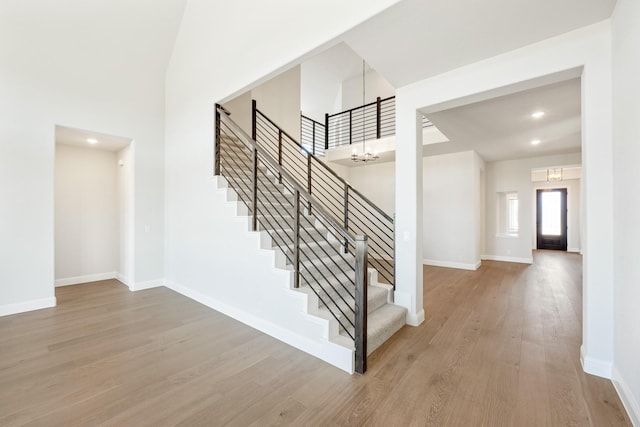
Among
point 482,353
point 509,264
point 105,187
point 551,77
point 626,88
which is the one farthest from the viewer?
point 509,264

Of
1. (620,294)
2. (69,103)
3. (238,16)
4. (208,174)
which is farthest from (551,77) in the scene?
(69,103)

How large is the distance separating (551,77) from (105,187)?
6.79m

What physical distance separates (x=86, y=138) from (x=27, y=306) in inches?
102

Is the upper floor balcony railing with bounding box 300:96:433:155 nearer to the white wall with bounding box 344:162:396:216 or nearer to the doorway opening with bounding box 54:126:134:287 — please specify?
the white wall with bounding box 344:162:396:216

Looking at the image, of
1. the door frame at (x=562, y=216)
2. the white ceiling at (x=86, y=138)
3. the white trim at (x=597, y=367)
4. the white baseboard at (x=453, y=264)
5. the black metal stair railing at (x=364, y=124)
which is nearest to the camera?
the white trim at (x=597, y=367)

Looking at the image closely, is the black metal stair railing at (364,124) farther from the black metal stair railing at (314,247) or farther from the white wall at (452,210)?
the black metal stair railing at (314,247)

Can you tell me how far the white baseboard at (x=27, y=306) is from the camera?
344 centimetres

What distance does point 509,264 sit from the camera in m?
7.03

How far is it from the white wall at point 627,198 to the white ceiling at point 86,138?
19.4ft

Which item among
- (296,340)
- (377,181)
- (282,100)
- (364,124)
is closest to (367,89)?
(364,124)

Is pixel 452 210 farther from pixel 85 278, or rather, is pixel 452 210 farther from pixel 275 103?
pixel 85 278

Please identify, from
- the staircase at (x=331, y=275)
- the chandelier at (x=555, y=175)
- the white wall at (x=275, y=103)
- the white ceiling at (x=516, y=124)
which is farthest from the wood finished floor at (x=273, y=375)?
the chandelier at (x=555, y=175)

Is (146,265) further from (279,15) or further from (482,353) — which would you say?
(482,353)

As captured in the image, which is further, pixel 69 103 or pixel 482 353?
pixel 69 103
